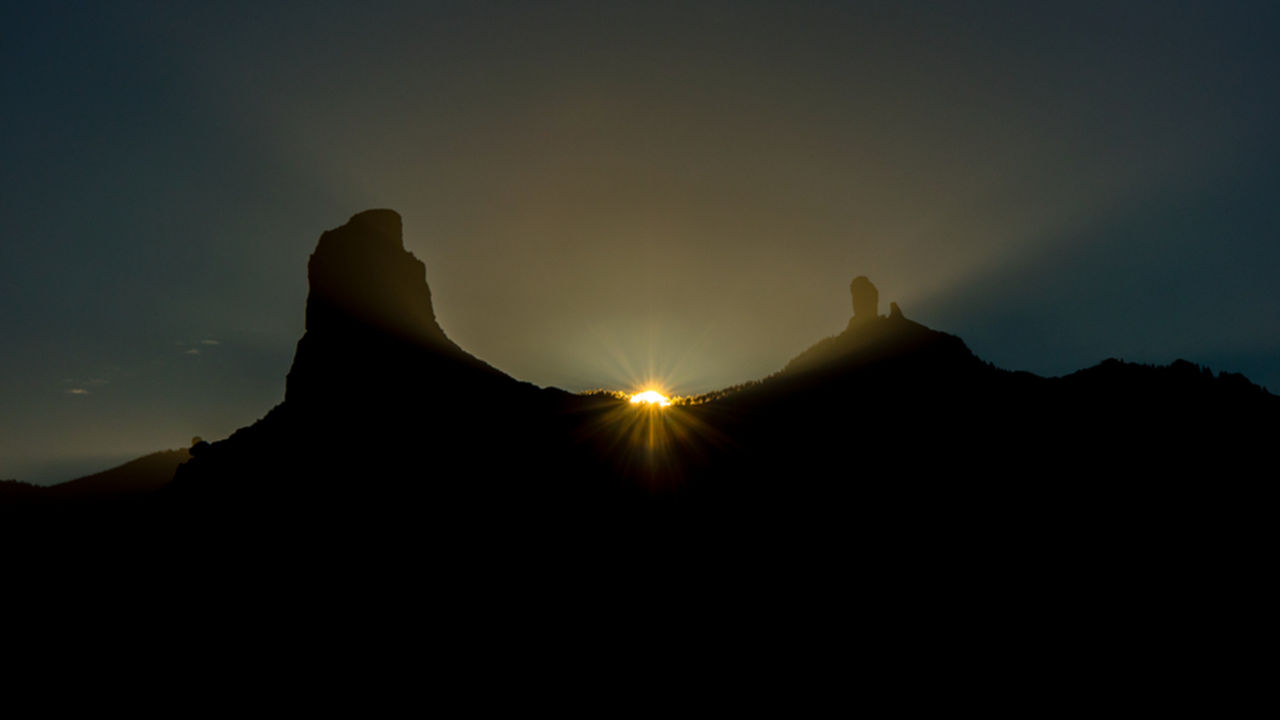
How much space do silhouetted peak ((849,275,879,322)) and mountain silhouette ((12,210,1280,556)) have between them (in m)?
24.4

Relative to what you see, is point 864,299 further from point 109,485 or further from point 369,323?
point 109,485

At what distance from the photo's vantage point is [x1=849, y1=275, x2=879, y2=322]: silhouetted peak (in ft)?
304

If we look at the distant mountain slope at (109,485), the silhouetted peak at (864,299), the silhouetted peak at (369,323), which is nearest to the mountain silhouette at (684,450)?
the silhouetted peak at (369,323)

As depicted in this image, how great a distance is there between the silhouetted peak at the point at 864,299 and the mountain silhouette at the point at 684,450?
80.0 feet

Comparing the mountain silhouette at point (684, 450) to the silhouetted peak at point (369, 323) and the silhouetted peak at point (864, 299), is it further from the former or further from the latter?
the silhouetted peak at point (864, 299)

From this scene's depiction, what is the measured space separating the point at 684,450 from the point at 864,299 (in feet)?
197

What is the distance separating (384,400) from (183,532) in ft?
67.5

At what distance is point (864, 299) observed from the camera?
94000 mm

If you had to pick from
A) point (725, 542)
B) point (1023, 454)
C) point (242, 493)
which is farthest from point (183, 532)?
point (1023, 454)

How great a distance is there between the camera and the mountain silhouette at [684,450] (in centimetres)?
4569

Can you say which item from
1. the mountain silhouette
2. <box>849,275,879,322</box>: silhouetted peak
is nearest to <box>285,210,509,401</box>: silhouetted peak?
the mountain silhouette

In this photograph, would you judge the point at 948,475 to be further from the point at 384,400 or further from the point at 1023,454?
the point at 384,400

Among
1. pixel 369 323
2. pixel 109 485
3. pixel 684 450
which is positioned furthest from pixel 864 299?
pixel 109 485

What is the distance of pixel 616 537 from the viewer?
139ft
